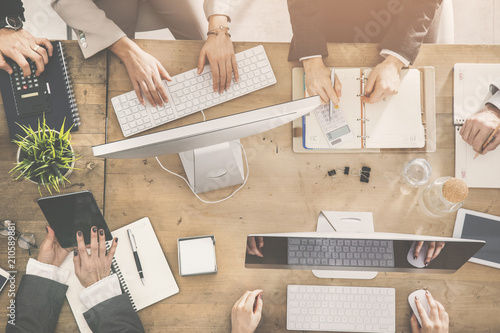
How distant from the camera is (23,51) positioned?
1.09 m

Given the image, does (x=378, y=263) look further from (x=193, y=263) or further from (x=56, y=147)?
(x=56, y=147)

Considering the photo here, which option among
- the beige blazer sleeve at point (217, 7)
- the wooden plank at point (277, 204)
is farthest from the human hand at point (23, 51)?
the beige blazer sleeve at point (217, 7)

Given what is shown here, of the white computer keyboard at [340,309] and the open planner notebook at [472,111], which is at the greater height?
the open planner notebook at [472,111]

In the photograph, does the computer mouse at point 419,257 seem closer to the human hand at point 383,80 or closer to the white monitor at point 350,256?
the white monitor at point 350,256

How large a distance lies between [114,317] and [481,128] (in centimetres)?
124

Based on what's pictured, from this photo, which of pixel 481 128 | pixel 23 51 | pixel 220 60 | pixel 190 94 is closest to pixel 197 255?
pixel 190 94

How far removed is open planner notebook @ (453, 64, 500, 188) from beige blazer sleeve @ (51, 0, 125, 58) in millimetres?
1124

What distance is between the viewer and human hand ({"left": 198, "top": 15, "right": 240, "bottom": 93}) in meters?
1.12

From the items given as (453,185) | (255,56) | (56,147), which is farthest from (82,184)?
(453,185)

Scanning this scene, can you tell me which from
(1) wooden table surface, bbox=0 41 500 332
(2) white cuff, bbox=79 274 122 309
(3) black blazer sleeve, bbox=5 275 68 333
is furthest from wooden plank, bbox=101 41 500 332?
(3) black blazer sleeve, bbox=5 275 68 333

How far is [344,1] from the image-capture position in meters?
1.40

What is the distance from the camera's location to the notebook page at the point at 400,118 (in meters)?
1.12

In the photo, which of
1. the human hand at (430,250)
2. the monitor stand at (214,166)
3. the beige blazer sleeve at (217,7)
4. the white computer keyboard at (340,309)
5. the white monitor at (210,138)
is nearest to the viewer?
the white monitor at (210,138)

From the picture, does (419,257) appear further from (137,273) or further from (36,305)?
(36,305)
